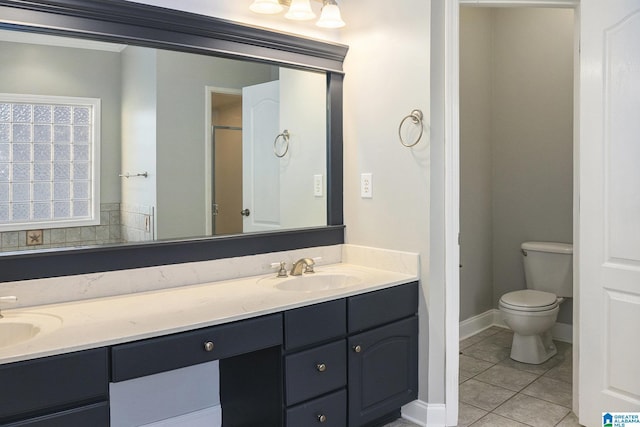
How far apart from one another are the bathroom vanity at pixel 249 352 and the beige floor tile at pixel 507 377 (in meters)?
0.80

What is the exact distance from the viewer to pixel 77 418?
141cm

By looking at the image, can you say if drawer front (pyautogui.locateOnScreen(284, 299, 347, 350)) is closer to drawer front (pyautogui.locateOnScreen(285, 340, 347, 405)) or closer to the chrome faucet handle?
drawer front (pyautogui.locateOnScreen(285, 340, 347, 405))

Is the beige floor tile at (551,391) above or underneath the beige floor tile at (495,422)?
above

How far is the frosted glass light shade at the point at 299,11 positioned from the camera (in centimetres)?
234

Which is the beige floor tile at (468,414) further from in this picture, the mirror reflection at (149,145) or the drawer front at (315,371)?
the mirror reflection at (149,145)

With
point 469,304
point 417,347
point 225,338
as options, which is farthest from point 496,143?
point 225,338

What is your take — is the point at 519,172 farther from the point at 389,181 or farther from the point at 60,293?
the point at 60,293

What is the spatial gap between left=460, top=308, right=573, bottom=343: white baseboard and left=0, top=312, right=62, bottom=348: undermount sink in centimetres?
292

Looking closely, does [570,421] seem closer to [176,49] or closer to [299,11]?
[299,11]

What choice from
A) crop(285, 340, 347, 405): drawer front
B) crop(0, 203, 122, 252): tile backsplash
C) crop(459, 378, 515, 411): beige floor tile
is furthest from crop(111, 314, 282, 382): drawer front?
crop(459, 378, 515, 411): beige floor tile

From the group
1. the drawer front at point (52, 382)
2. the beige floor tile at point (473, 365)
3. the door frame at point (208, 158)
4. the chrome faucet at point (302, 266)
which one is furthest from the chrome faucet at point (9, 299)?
the beige floor tile at point (473, 365)

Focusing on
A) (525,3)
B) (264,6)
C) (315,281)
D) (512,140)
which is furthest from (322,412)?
(512,140)

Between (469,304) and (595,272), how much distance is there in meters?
1.57

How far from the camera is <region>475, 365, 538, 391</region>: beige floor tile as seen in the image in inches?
114
